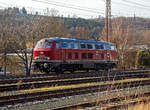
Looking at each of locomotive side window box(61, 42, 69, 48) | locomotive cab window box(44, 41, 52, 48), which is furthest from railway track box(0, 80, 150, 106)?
locomotive cab window box(44, 41, 52, 48)

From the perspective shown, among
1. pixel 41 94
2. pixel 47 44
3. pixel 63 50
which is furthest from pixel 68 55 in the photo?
pixel 41 94

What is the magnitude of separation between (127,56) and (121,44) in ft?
7.09

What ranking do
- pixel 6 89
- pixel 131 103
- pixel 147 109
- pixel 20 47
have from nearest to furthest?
pixel 147 109, pixel 131 103, pixel 6 89, pixel 20 47

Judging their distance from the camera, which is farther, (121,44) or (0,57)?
(121,44)

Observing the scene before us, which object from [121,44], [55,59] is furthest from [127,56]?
[55,59]

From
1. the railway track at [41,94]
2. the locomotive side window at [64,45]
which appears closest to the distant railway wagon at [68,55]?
the locomotive side window at [64,45]

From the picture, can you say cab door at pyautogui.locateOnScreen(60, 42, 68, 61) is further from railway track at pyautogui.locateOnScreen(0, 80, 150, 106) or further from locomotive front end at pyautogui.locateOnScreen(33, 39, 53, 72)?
railway track at pyautogui.locateOnScreen(0, 80, 150, 106)

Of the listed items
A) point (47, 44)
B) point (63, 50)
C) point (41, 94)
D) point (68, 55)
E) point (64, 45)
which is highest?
point (47, 44)

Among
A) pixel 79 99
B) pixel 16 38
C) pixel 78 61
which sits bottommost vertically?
pixel 79 99

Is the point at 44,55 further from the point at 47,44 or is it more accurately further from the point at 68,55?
the point at 68,55

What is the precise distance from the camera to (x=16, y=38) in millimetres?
29547

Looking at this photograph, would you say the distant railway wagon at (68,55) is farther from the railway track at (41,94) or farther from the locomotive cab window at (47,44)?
the railway track at (41,94)

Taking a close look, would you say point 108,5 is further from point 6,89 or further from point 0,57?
point 6,89

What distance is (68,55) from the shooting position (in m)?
21.7
